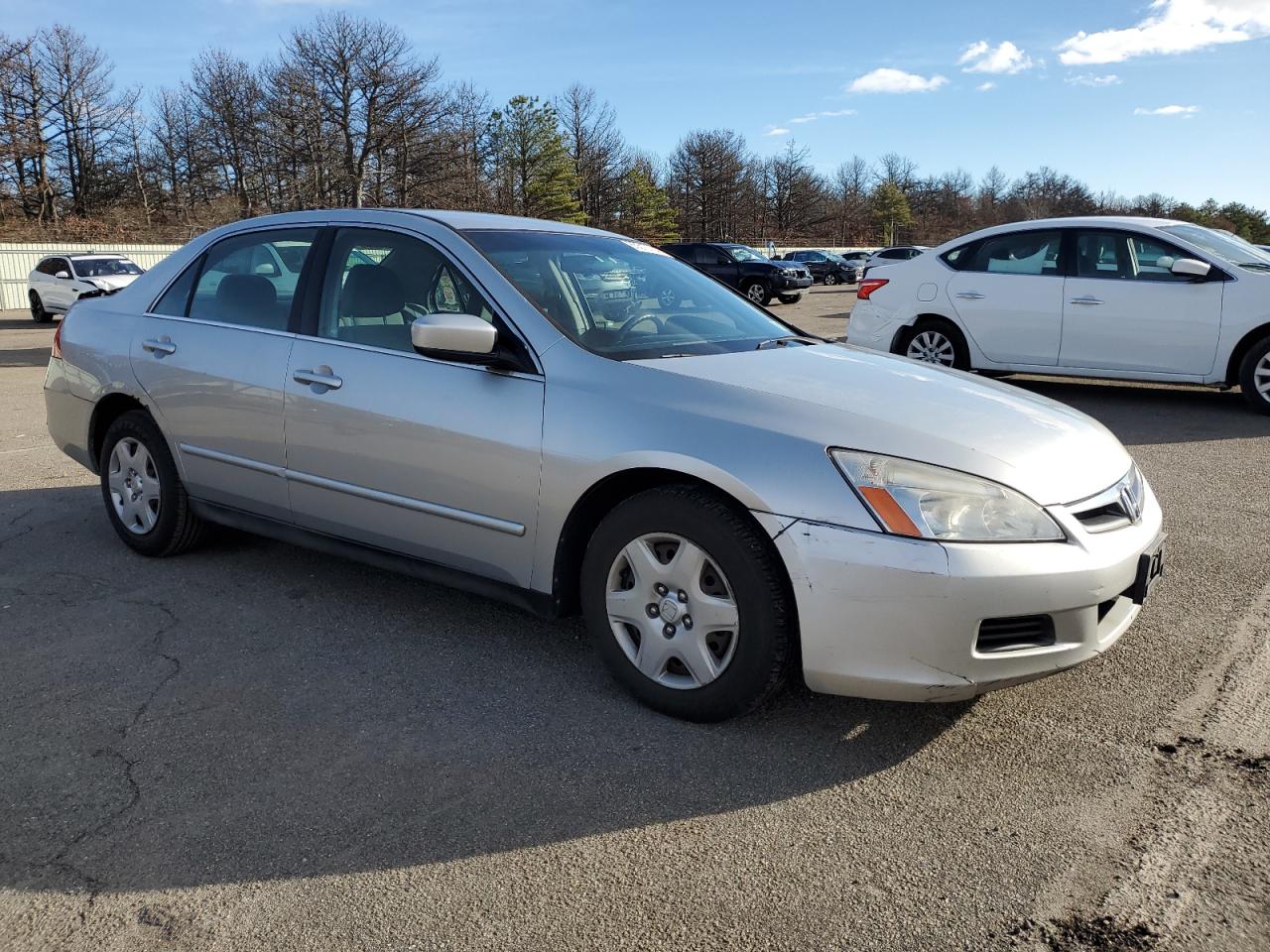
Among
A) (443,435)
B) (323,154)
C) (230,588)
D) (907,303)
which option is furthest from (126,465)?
(323,154)

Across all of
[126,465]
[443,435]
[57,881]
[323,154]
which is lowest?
[57,881]

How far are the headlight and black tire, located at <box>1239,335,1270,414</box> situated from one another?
699 centimetres

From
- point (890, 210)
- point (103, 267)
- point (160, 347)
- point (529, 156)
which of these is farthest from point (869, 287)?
point (890, 210)

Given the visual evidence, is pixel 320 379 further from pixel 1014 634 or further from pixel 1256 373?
pixel 1256 373

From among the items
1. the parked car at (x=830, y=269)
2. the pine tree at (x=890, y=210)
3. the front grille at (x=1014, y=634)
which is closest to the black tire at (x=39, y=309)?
the front grille at (x=1014, y=634)

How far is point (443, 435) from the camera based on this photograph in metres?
3.62

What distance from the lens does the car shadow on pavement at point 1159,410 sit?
26.5ft

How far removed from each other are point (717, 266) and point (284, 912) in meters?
29.2

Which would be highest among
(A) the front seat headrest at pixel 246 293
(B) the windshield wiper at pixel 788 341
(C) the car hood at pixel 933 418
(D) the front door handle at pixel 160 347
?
(A) the front seat headrest at pixel 246 293

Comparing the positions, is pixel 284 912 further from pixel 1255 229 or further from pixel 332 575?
pixel 1255 229

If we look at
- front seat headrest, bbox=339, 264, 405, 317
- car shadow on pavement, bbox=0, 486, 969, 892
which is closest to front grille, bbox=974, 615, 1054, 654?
car shadow on pavement, bbox=0, 486, 969, 892

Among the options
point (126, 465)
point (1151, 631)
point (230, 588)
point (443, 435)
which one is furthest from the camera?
point (126, 465)

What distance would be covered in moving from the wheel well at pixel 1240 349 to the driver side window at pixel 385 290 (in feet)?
24.2

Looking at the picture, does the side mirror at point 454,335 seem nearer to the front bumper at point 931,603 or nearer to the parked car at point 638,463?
the parked car at point 638,463
